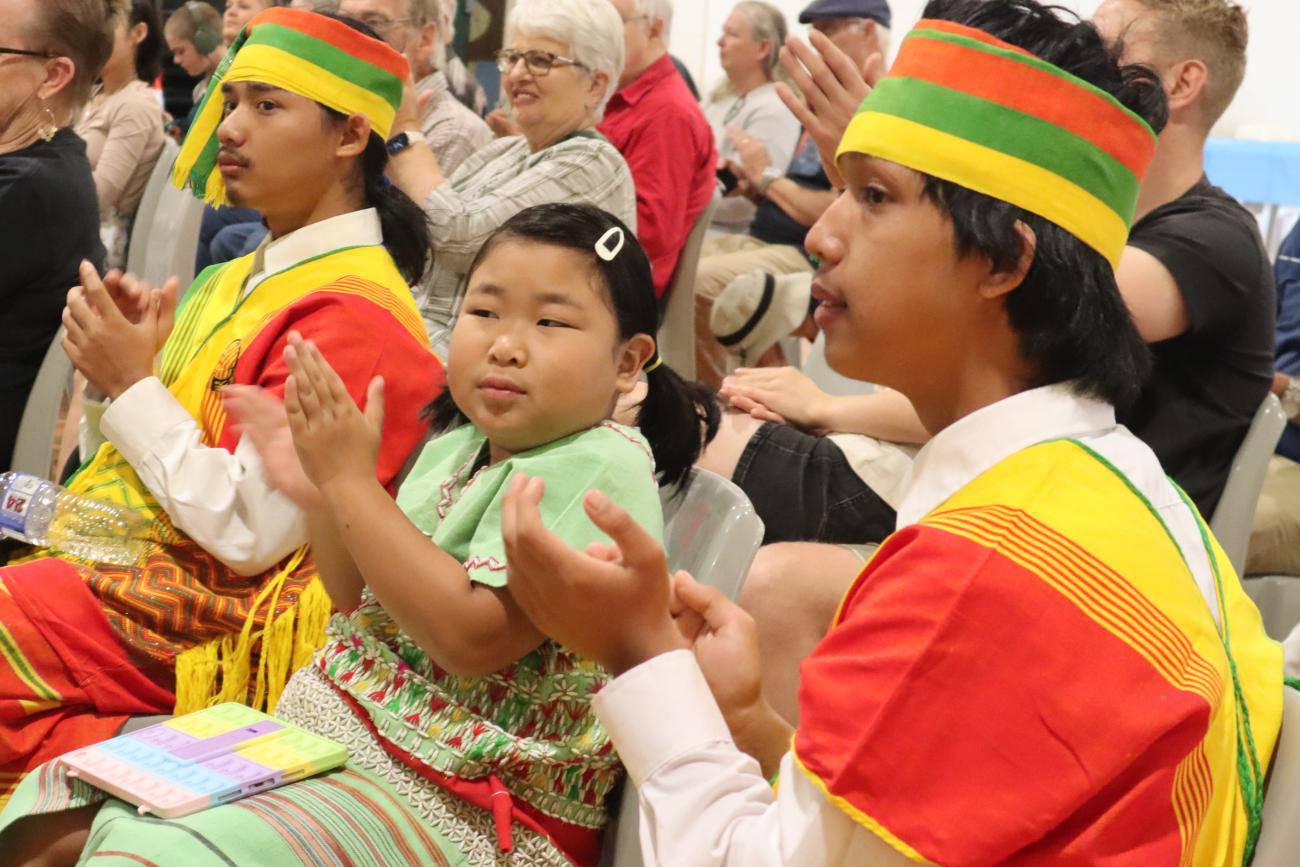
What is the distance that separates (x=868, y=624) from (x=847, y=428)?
4.21 feet

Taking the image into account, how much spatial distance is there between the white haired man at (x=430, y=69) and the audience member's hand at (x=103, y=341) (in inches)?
59.8

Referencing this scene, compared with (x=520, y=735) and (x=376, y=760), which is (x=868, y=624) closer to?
(x=520, y=735)


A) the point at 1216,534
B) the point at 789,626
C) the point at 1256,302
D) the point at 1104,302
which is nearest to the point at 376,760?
the point at 789,626

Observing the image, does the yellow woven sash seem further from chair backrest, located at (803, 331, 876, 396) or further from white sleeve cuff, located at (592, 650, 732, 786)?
chair backrest, located at (803, 331, 876, 396)

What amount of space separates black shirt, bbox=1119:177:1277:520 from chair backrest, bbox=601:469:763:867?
915mm

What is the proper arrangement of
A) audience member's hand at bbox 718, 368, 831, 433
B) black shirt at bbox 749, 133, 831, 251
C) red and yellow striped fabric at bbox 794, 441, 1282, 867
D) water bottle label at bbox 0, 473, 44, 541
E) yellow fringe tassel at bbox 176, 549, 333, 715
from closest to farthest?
red and yellow striped fabric at bbox 794, 441, 1282, 867, yellow fringe tassel at bbox 176, 549, 333, 715, water bottle label at bbox 0, 473, 44, 541, audience member's hand at bbox 718, 368, 831, 433, black shirt at bbox 749, 133, 831, 251

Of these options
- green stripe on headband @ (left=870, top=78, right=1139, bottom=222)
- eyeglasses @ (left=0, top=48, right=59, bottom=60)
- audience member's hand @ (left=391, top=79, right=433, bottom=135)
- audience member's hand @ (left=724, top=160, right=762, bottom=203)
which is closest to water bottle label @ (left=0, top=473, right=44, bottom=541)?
eyeglasses @ (left=0, top=48, right=59, bottom=60)

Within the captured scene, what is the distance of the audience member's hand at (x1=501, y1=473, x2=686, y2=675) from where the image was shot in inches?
43.9

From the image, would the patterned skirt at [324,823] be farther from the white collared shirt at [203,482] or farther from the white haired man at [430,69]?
the white haired man at [430,69]

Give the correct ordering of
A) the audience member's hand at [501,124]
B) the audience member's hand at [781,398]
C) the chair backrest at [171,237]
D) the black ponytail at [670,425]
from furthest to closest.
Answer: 1. the audience member's hand at [501,124]
2. the chair backrest at [171,237]
3. the audience member's hand at [781,398]
4. the black ponytail at [670,425]

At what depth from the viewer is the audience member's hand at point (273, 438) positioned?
161cm

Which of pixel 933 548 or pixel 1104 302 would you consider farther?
pixel 1104 302

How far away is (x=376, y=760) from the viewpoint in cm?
147

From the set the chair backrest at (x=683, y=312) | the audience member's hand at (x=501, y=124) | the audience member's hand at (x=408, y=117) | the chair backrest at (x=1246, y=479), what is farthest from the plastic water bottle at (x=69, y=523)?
the audience member's hand at (x=501, y=124)
